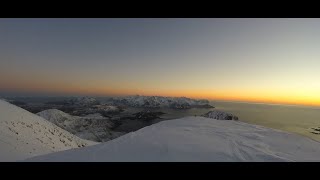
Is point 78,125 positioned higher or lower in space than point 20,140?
lower

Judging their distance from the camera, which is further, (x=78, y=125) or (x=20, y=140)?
(x=78, y=125)

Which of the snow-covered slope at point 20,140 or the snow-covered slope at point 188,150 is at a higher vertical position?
the snow-covered slope at point 188,150

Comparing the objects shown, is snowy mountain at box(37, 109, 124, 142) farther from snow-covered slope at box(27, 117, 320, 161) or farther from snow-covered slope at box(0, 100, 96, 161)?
snow-covered slope at box(27, 117, 320, 161)

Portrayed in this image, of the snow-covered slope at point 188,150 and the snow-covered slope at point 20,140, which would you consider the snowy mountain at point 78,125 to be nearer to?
the snow-covered slope at point 20,140

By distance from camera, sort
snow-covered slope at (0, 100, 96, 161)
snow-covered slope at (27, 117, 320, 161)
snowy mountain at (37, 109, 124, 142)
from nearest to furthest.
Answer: snow-covered slope at (27, 117, 320, 161), snow-covered slope at (0, 100, 96, 161), snowy mountain at (37, 109, 124, 142)

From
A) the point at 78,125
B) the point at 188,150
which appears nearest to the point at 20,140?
the point at 188,150

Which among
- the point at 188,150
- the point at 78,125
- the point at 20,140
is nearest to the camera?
the point at 188,150

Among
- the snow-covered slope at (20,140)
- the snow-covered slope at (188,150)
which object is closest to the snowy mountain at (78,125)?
the snow-covered slope at (20,140)

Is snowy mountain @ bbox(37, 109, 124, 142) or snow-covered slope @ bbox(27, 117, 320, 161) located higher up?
snow-covered slope @ bbox(27, 117, 320, 161)

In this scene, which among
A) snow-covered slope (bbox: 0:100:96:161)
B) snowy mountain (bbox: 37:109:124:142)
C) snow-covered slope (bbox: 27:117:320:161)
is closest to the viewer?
snow-covered slope (bbox: 27:117:320:161)

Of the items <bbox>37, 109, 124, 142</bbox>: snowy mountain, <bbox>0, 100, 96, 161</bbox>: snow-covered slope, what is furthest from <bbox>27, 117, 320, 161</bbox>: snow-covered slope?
<bbox>37, 109, 124, 142</bbox>: snowy mountain

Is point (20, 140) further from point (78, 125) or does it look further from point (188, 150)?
point (78, 125)
